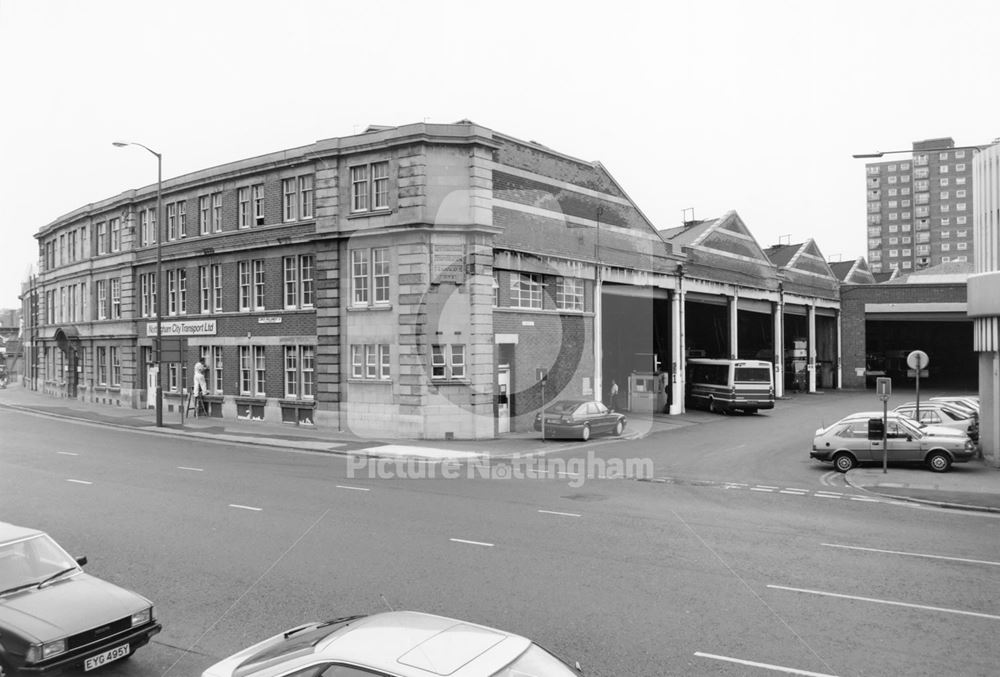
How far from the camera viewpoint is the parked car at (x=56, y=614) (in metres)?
6.72

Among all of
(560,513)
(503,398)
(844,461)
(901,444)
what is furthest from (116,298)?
(901,444)

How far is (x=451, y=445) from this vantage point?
26.4m

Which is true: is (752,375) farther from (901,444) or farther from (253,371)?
(253,371)

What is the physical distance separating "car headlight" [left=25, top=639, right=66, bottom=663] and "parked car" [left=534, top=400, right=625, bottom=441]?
72.5 ft

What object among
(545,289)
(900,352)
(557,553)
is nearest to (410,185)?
(545,289)

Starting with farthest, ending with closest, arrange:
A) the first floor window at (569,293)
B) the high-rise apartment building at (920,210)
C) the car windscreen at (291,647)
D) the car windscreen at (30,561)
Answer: the high-rise apartment building at (920,210) < the first floor window at (569,293) < the car windscreen at (30,561) < the car windscreen at (291,647)

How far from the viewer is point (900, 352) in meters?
68.5

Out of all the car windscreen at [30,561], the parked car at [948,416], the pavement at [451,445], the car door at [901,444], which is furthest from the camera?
the parked car at [948,416]

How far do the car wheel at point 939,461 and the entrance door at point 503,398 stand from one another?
1513cm

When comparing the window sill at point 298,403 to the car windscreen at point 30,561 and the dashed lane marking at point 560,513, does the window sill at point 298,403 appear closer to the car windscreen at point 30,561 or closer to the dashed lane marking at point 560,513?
the dashed lane marking at point 560,513

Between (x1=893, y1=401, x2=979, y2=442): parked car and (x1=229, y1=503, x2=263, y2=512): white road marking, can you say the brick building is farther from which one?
(x1=893, y1=401, x2=979, y2=442): parked car

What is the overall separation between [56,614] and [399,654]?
4.68 m

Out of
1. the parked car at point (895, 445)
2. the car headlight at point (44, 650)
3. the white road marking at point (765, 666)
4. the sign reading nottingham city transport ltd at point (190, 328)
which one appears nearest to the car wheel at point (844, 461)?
the parked car at point (895, 445)

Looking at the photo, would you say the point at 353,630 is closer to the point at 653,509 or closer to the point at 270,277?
the point at 653,509
